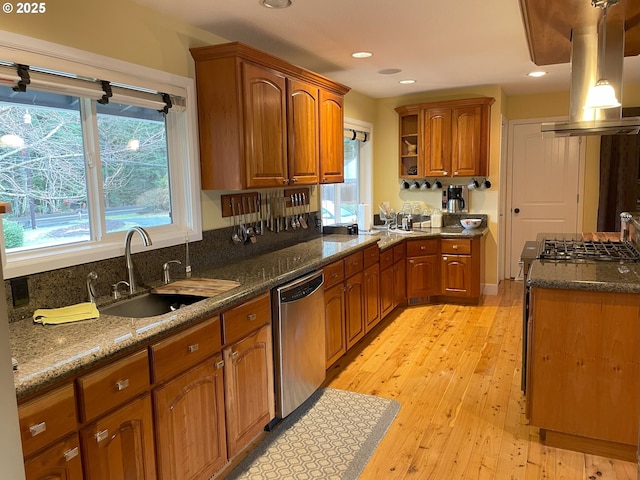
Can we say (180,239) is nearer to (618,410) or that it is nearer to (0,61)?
(0,61)

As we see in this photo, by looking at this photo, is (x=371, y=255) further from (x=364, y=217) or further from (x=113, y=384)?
(x=113, y=384)

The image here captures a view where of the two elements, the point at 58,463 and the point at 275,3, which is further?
the point at 275,3

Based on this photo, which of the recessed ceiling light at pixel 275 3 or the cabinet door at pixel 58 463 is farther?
the recessed ceiling light at pixel 275 3

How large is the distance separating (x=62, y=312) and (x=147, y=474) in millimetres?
738

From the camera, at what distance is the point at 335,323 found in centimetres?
341

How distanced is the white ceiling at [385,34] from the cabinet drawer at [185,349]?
170 cm

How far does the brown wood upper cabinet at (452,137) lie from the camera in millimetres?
5121

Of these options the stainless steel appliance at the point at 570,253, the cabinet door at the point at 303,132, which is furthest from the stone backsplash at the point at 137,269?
the stainless steel appliance at the point at 570,253

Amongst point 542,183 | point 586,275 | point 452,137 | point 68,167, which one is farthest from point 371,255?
point 542,183

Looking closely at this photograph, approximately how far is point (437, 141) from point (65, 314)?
13.9 feet

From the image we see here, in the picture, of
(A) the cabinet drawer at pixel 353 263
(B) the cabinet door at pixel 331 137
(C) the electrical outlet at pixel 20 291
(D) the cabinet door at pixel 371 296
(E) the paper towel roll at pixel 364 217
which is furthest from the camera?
(E) the paper towel roll at pixel 364 217

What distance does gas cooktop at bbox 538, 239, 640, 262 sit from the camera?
2.79 metres

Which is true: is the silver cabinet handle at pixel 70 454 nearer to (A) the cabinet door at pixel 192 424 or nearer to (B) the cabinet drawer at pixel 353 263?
(A) the cabinet door at pixel 192 424

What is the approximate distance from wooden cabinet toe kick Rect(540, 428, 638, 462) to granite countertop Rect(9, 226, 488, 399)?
1595mm
